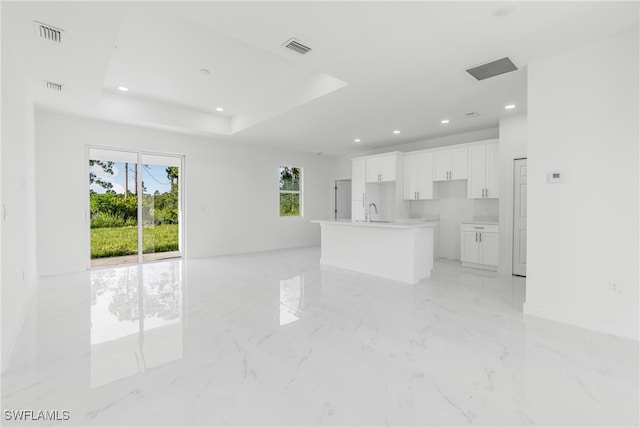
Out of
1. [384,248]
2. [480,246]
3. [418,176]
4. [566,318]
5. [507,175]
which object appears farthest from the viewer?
[418,176]

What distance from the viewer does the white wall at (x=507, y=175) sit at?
4.95 meters

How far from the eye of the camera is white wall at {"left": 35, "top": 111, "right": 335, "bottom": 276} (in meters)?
5.05

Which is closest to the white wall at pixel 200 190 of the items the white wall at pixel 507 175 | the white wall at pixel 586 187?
the white wall at pixel 507 175

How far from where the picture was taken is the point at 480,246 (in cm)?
552

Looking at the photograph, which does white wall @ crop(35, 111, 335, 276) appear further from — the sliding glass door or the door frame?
the sliding glass door

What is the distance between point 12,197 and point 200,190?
13.0 ft

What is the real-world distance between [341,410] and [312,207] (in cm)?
707

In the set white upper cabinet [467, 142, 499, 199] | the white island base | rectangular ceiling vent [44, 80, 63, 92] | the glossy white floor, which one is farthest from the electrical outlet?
rectangular ceiling vent [44, 80, 63, 92]

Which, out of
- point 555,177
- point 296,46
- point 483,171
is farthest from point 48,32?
point 483,171

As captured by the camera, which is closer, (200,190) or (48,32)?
(48,32)

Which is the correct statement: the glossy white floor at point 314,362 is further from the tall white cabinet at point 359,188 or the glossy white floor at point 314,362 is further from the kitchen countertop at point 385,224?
the tall white cabinet at point 359,188

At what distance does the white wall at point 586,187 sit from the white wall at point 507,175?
6.70 feet

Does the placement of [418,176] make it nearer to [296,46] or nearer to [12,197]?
[296,46]

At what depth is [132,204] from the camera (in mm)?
5941
